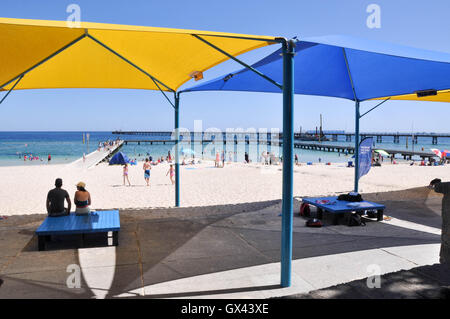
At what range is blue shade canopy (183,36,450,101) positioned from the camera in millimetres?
7164

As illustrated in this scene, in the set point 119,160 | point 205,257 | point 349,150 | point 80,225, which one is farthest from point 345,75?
point 349,150

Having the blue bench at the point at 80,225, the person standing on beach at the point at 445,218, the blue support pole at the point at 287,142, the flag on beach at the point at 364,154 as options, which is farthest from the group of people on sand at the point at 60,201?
the flag on beach at the point at 364,154

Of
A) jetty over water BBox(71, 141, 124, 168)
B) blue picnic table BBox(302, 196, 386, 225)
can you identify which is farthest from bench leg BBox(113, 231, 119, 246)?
jetty over water BBox(71, 141, 124, 168)

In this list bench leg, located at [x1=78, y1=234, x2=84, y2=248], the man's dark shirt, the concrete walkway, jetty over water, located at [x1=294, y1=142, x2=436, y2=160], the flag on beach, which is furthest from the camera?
jetty over water, located at [x1=294, y1=142, x2=436, y2=160]

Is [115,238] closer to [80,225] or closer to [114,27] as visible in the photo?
[80,225]

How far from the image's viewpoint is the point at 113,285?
4.14 meters

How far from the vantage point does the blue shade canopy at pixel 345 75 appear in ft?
23.5

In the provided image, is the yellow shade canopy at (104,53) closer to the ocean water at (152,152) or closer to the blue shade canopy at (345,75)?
the blue shade canopy at (345,75)

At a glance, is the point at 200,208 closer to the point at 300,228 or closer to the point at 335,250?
the point at 300,228

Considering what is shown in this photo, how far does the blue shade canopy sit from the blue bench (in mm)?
4176

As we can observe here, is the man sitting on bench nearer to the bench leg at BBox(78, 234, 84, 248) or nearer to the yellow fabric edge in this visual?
the bench leg at BBox(78, 234, 84, 248)

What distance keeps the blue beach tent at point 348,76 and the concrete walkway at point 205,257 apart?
3.19 meters

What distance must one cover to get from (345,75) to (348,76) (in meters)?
0.10

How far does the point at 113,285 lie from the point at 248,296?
65.1 inches
